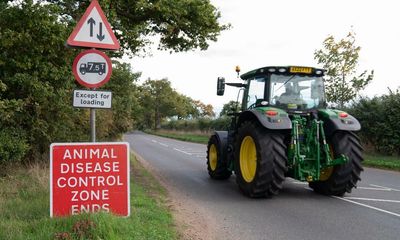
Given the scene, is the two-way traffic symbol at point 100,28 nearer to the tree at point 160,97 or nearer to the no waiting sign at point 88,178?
the no waiting sign at point 88,178

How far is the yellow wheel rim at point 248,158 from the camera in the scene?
962 cm

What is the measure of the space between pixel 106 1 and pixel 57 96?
2794mm

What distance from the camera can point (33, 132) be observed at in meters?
10.7

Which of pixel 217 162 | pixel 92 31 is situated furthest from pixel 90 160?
pixel 217 162

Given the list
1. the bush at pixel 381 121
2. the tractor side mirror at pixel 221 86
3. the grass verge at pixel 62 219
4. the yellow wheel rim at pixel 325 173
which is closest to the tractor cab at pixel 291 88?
the tractor side mirror at pixel 221 86

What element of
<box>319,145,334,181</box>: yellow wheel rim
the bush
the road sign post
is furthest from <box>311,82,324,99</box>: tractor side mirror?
the bush

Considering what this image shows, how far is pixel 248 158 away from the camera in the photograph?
32.4 ft

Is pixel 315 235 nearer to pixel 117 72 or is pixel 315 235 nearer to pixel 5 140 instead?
pixel 5 140

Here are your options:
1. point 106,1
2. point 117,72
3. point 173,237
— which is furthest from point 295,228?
point 117,72

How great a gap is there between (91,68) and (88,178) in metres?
1.47

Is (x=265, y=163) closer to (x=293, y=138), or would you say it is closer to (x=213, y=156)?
(x=293, y=138)

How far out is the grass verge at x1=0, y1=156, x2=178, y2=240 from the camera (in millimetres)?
5102

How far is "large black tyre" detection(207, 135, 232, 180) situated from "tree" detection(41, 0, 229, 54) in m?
3.77

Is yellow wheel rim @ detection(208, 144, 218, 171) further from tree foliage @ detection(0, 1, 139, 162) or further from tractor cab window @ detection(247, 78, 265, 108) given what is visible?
tree foliage @ detection(0, 1, 139, 162)
